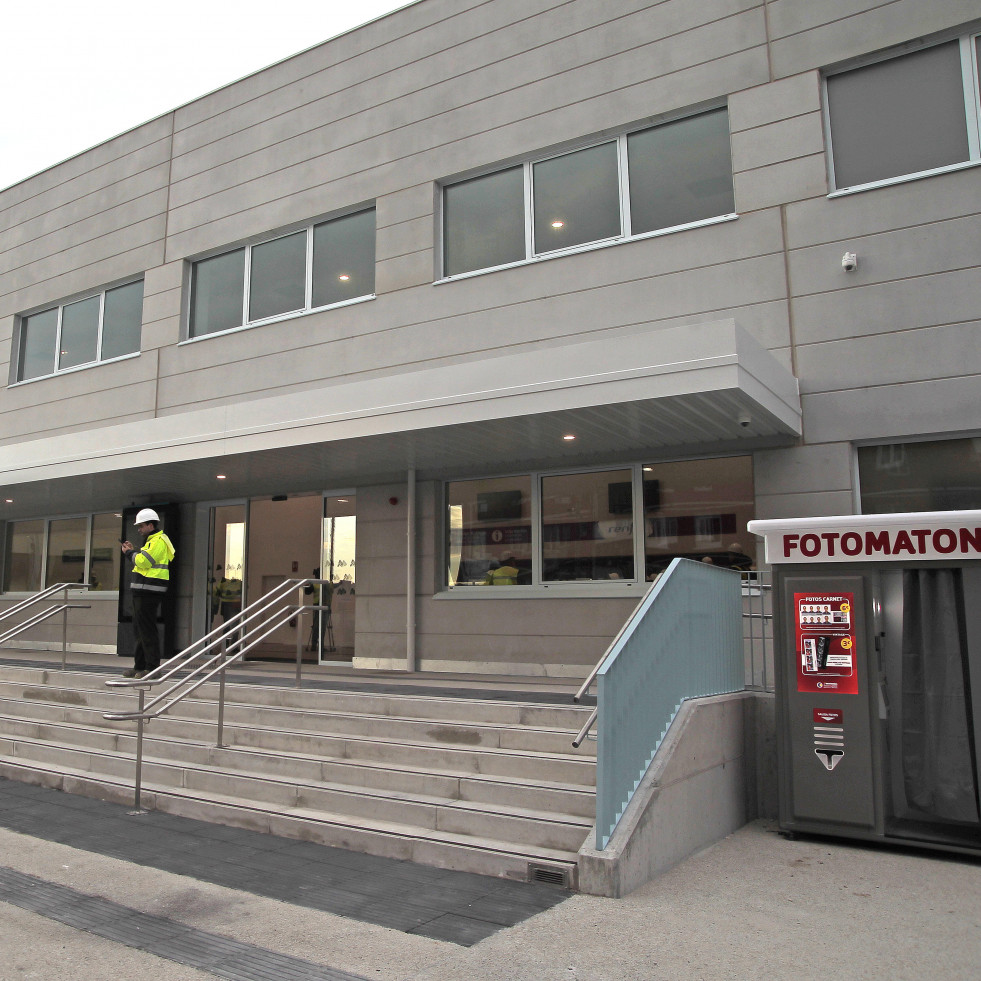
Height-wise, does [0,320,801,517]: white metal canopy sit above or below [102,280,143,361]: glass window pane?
below

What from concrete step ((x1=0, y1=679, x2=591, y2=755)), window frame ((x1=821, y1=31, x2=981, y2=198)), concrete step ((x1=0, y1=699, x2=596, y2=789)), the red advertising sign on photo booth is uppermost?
window frame ((x1=821, y1=31, x2=981, y2=198))

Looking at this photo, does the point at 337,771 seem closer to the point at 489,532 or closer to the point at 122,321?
the point at 489,532

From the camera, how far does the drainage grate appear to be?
15.5 ft

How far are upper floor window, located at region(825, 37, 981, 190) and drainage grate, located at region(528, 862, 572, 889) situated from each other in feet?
22.7

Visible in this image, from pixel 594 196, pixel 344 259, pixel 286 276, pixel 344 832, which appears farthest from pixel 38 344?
pixel 344 832

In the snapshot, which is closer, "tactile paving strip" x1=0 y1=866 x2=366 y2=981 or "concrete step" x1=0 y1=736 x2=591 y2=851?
"tactile paving strip" x1=0 y1=866 x2=366 y2=981

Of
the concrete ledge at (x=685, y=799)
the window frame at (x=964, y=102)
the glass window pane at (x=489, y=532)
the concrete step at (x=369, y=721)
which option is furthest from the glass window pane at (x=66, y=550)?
the window frame at (x=964, y=102)

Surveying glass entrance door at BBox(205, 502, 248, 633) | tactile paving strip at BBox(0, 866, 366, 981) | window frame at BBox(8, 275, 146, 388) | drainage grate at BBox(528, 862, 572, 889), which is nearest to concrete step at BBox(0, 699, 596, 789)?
drainage grate at BBox(528, 862, 572, 889)

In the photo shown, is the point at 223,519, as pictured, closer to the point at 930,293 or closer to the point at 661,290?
the point at 661,290

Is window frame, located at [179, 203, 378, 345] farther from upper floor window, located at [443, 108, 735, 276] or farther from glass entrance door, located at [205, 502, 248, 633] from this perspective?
glass entrance door, located at [205, 502, 248, 633]

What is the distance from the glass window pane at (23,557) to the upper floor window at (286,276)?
210 inches

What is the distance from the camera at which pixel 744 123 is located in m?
9.01

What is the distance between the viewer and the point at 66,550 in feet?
49.0

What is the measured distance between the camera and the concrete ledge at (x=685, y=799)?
15.1 ft
